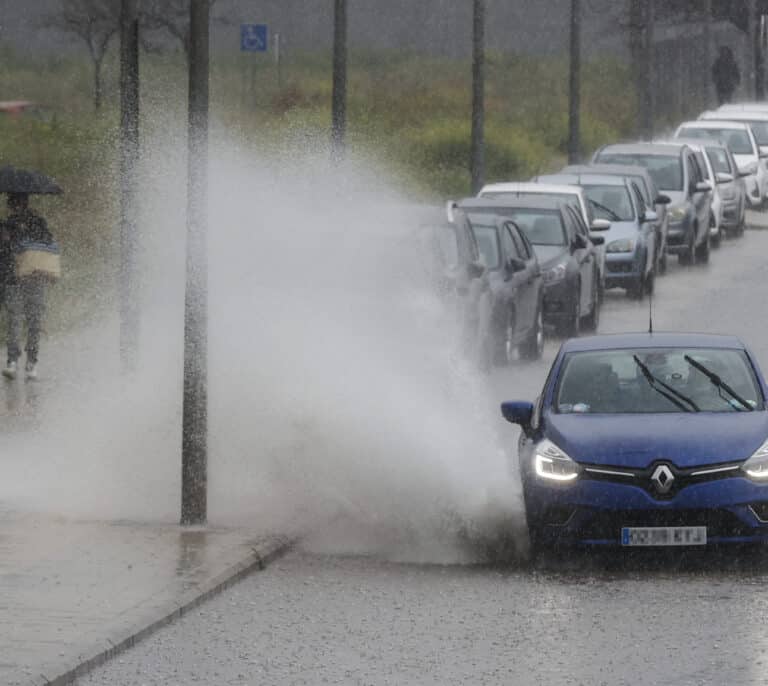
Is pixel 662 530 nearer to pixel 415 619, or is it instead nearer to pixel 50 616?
pixel 415 619

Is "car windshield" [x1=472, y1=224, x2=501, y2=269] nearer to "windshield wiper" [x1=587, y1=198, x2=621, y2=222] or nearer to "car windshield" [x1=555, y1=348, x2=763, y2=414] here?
"windshield wiper" [x1=587, y1=198, x2=621, y2=222]

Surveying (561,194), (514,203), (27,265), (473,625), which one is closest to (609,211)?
(561,194)

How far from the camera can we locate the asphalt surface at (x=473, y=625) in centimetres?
1045

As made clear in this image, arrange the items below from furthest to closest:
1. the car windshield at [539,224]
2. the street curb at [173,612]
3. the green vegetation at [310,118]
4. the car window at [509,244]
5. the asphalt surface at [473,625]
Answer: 1. the green vegetation at [310,118]
2. the car windshield at [539,224]
3. the car window at [509,244]
4. the asphalt surface at [473,625]
5. the street curb at [173,612]

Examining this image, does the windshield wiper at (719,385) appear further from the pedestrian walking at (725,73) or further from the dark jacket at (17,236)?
the pedestrian walking at (725,73)

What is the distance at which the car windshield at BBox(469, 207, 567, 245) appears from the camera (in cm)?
2998

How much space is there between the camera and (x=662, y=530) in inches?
519

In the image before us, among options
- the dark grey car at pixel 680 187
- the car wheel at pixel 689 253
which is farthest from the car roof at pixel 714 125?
the car wheel at pixel 689 253

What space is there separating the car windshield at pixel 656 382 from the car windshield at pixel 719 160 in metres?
33.3

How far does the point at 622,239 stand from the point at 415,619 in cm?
2317

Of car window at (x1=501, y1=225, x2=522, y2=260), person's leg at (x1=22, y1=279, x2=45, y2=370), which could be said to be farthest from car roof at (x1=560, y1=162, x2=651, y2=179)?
person's leg at (x1=22, y1=279, x2=45, y2=370)

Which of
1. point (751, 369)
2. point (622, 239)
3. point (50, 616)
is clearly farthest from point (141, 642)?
point (622, 239)

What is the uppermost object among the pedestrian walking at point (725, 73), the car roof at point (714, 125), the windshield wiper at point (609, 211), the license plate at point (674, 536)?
the pedestrian walking at point (725, 73)

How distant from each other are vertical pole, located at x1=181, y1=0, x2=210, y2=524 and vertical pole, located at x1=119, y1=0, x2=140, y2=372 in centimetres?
689
